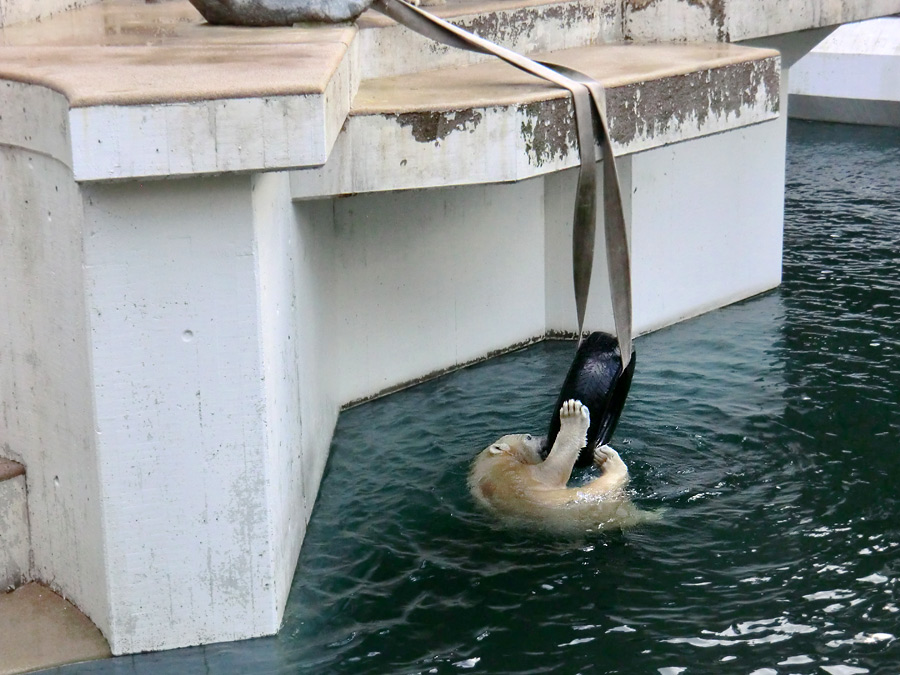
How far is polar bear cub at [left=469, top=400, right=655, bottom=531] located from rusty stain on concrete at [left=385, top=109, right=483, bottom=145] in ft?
4.46

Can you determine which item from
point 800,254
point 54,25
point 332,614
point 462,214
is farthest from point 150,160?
point 800,254

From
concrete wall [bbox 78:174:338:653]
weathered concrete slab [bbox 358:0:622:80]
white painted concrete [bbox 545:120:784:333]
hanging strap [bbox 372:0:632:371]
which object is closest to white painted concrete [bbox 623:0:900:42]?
weathered concrete slab [bbox 358:0:622:80]

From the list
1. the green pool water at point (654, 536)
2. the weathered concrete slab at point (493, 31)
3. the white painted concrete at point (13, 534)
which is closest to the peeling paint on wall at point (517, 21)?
the weathered concrete slab at point (493, 31)

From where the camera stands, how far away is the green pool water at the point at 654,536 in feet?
15.5

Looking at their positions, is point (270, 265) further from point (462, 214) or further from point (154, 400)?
point (462, 214)

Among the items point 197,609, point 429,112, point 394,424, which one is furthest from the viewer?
point 394,424

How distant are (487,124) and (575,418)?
1.42 metres

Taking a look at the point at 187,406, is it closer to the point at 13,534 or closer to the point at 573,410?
the point at 13,534

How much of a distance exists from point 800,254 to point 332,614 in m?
6.63

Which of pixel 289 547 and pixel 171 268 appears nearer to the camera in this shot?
pixel 171 268

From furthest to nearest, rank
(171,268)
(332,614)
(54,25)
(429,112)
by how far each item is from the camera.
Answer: (54,25) → (429,112) → (332,614) → (171,268)

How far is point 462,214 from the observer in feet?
25.9

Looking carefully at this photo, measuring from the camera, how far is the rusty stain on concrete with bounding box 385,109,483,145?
5609 millimetres

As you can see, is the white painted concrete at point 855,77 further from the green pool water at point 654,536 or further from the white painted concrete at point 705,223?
the green pool water at point 654,536
